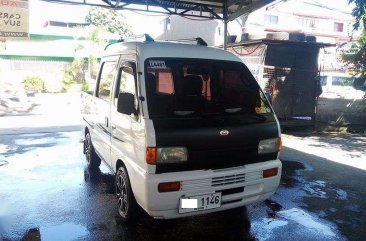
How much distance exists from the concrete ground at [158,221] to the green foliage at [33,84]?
43.7ft

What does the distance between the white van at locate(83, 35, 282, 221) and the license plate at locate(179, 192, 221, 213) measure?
0.01m

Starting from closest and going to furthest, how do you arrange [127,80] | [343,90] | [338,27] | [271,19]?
[127,80]
[343,90]
[271,19]
[338,27]

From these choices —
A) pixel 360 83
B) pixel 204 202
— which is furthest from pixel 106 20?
pixel 204 202

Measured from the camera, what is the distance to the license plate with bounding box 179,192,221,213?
3395 mm

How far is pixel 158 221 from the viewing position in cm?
413

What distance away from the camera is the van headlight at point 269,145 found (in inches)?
149

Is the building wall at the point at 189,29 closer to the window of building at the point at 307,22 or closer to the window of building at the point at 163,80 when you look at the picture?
the window of building at the point at 307,22

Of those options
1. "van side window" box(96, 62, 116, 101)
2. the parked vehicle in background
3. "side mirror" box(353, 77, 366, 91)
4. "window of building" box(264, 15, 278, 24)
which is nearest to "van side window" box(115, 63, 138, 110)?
"van side window" box(96, 62, 116, 101)

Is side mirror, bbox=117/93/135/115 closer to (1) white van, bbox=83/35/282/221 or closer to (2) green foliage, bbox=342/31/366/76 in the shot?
(1) white van, bbox=83/35/282/221

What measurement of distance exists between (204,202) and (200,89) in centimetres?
136

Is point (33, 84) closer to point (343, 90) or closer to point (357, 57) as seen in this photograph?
point (343, 90)

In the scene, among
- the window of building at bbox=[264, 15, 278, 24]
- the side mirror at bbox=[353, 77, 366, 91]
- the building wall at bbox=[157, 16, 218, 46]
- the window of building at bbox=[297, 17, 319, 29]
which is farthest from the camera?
the window of building at bbox=[297, 17, 319, 29]

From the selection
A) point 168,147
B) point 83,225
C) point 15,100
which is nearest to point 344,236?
point 168,147

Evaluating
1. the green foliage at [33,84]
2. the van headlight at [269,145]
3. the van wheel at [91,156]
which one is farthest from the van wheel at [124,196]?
the green foliage at [33,84]
